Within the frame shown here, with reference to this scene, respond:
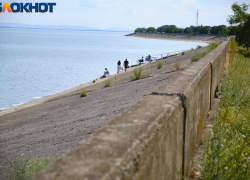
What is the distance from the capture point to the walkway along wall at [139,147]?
1.21 metres

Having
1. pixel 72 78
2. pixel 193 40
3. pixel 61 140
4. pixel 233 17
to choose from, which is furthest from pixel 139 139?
pixel 193 40

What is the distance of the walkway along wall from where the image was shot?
1215 millimetres

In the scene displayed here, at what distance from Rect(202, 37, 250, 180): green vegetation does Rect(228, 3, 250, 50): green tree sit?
1909cm

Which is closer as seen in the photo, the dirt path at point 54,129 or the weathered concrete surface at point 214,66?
the weathered concrete surface at point 214,66

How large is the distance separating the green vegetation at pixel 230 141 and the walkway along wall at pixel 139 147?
293 millimetres

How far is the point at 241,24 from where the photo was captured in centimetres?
2658

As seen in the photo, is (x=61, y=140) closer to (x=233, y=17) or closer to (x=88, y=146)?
(x=88, y=146)

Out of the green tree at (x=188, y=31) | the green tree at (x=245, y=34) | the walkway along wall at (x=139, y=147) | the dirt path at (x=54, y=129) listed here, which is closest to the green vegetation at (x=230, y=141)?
the walkway along wall at (x=139, y=147)

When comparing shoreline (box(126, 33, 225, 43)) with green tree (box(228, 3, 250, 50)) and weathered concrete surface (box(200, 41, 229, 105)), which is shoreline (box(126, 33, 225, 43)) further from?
weathered concrete surface (box(200, 41, 229, 105))

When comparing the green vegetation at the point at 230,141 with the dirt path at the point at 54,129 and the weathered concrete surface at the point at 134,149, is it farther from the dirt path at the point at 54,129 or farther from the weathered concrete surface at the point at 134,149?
the dirt path at the point at 54,129

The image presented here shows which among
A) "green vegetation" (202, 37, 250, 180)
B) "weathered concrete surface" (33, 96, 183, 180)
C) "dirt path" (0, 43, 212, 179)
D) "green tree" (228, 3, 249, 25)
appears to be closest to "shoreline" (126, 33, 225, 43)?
"green tree" (228, 3, 249, 25)

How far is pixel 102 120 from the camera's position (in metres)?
8.18

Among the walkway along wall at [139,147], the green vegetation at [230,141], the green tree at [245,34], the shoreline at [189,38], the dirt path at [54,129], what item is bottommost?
the dirt path at [54,129]

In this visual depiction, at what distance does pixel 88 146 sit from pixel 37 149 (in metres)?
6.70
